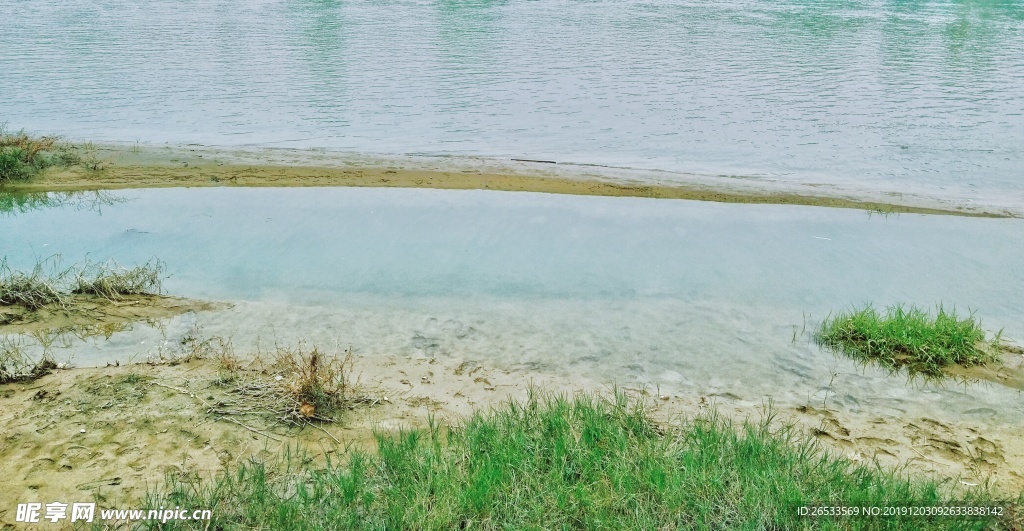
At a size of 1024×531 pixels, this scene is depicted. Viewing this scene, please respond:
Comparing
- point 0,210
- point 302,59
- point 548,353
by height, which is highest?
point 302,59

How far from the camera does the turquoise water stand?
1341 centimetres

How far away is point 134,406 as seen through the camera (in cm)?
495

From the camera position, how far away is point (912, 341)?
6.10m

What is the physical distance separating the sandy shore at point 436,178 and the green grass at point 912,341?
187 inches

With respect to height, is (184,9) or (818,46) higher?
(184,9)

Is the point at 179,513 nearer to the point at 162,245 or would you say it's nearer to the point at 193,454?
the point at 193,454

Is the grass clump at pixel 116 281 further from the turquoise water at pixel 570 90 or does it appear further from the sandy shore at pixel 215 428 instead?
the turquoise water at pixel 570 90

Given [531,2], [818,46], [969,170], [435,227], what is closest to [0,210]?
[435,227]

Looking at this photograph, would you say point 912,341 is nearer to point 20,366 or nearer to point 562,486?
point 562,486

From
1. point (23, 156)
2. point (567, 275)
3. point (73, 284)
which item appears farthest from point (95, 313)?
point (23, 156)

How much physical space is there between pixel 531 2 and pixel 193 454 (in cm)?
4053

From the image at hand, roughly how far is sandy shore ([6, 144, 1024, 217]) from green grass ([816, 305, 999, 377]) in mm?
4740

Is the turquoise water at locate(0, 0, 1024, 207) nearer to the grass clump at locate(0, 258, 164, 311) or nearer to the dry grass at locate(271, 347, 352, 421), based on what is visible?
the grass clump at locate(0, 258, 164, 311)

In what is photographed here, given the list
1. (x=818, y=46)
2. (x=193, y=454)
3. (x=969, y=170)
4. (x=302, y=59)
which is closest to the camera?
(x=193, y=454)
